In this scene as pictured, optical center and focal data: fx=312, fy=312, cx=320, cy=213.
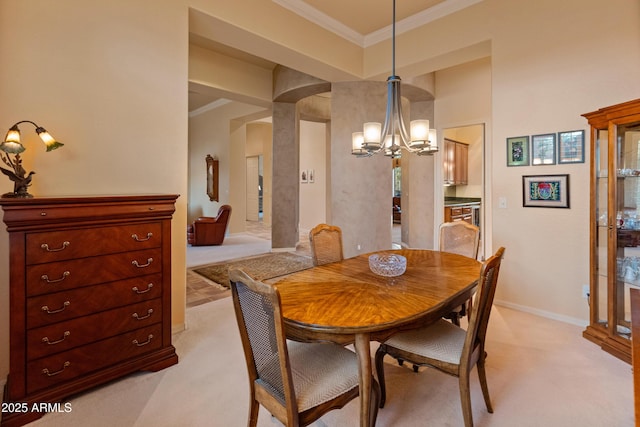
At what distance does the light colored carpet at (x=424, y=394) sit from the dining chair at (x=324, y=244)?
0.91m

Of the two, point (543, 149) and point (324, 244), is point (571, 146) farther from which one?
point (324, 244)

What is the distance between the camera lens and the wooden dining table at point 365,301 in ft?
4.28

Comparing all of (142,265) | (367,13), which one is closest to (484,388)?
(142,265)

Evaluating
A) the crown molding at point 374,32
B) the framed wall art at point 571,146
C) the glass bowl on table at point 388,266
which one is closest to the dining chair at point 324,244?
the glass bowl on table at point 388,266

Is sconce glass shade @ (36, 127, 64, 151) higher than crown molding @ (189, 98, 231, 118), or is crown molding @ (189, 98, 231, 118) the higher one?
crown molding @ (189, 98, 231, 118)

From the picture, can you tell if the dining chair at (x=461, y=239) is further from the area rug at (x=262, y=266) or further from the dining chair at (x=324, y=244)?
the area rug at (x=262, y=266)

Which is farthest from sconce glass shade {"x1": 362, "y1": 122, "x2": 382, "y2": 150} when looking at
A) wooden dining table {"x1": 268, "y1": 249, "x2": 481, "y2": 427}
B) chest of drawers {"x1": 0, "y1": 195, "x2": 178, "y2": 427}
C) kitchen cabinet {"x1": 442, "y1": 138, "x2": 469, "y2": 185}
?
kitchen cabinet {"x1": 442, "y1": 138, "x2": 469, "y2": 185}

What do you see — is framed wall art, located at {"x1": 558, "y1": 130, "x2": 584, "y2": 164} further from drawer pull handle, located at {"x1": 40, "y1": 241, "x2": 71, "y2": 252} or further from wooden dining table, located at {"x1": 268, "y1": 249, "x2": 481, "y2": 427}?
drawer pull handle, located at {"x1": 40, "y1": 241, "x2": 71, "y2": 252}

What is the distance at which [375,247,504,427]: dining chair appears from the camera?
58.5 inches

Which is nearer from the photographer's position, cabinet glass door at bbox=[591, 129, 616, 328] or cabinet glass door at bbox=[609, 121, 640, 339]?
cabinet glass door at bbox=[609, 121, 640, 339]

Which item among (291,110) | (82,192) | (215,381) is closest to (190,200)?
(291,110)

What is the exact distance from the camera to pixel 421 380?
6.72 feet

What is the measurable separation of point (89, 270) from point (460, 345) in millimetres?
2191

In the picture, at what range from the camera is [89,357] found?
1918 millimetres
